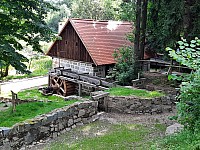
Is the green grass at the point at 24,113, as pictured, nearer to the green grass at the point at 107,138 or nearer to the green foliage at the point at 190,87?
the green grass at the point at 107,138

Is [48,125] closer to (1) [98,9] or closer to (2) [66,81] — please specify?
(2) [66,81]

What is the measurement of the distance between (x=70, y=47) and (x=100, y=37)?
2484 millimetres

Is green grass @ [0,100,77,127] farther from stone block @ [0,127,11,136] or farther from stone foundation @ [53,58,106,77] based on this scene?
stone foundation @ [53,58,106,77]

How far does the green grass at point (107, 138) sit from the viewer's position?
7.83 m

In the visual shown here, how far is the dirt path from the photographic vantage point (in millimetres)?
8445

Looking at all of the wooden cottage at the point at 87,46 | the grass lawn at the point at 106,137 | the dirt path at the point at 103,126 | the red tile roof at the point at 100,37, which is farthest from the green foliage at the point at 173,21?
the grass lawn at the point at 106,137

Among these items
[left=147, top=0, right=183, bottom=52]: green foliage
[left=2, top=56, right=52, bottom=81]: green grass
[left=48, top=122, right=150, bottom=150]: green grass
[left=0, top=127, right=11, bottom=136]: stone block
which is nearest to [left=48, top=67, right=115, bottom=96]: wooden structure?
[left=147, top=0, right=183, bottom=52]: green foliage

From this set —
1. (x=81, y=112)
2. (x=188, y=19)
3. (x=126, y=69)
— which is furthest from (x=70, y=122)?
(x=188, y=19)

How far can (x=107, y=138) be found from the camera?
27.7 feet

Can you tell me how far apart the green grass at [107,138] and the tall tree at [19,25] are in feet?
10.5

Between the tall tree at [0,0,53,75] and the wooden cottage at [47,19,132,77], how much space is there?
7.94 metres

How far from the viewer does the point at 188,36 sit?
567 inches

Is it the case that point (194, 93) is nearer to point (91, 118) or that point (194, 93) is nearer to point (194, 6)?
point (91, 118)

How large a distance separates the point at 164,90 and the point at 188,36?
338 centimetres
